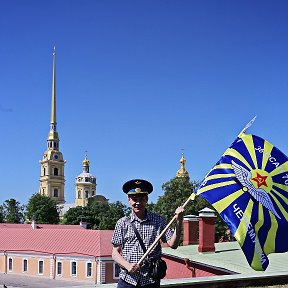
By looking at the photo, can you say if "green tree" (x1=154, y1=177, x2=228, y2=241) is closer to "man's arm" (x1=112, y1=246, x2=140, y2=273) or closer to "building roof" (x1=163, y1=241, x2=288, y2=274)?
"building roof" (x1=163, y1=241, x2=288, y2=274)

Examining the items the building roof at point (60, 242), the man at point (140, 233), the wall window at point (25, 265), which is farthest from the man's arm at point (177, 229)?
the wall window at point (25, 265)

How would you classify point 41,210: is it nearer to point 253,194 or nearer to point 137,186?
point 253,194

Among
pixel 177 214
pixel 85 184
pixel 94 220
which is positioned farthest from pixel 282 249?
pixel 85 184

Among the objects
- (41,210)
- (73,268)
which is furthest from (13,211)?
(73,268)

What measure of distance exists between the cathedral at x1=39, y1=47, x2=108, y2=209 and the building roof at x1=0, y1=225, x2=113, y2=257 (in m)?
67.9

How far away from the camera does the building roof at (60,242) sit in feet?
129

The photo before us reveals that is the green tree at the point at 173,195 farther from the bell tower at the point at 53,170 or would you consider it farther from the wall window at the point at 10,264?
the bell tower at the point at 53,170

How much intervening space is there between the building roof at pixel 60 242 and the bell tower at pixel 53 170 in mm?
70192

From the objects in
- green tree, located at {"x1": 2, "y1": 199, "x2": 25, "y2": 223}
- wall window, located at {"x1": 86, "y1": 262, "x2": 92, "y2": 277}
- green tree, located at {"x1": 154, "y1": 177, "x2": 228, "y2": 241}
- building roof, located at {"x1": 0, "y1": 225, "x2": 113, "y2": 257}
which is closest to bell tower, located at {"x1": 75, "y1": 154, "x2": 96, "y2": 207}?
green tree, located at {"x1": 2, "y1": 199, "x2": 25, "y2": 223}

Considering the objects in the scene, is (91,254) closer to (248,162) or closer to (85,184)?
(248,162)

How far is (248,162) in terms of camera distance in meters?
5.25

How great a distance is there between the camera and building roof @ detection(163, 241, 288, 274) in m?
14.0

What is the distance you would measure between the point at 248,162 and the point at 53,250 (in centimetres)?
3797

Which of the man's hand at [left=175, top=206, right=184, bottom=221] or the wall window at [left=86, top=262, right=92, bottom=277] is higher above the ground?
the man's hand at [left=175, top=206, right=184, bottom=221]
